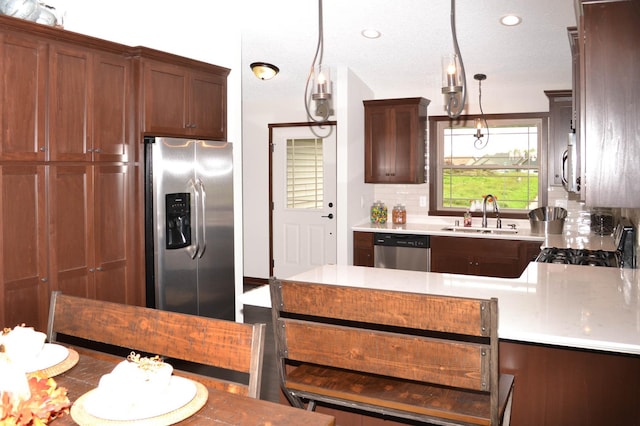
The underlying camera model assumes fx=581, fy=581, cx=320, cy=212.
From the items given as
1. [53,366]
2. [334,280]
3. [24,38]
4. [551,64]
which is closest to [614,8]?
[334,280]

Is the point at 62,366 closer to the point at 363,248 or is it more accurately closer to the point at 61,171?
the point at 61,171

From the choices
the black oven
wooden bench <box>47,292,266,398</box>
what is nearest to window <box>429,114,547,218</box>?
the black oven

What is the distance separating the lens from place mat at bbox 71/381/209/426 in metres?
1.24

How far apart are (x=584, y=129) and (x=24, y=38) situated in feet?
9.45

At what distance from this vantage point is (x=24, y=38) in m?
3.20

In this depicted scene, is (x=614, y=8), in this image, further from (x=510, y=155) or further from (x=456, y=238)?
(x=510, y=155)

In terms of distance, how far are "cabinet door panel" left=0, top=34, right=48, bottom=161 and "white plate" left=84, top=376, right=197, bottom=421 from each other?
2.24 m

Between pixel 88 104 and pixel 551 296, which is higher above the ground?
pixel 88 104

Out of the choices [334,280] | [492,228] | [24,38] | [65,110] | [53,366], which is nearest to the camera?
[53,366]

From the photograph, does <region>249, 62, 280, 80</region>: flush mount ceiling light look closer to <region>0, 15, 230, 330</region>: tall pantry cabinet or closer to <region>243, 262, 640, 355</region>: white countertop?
<region>0, 15, 230, 330</region>: tall pantry cabinet

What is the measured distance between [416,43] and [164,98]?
2.35 meters

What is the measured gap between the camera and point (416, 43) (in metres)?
5.18

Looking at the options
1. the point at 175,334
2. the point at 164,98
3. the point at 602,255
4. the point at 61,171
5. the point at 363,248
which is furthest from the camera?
the point at 363,248

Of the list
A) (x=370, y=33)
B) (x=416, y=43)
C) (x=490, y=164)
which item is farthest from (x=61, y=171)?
(x=490, y=164)
